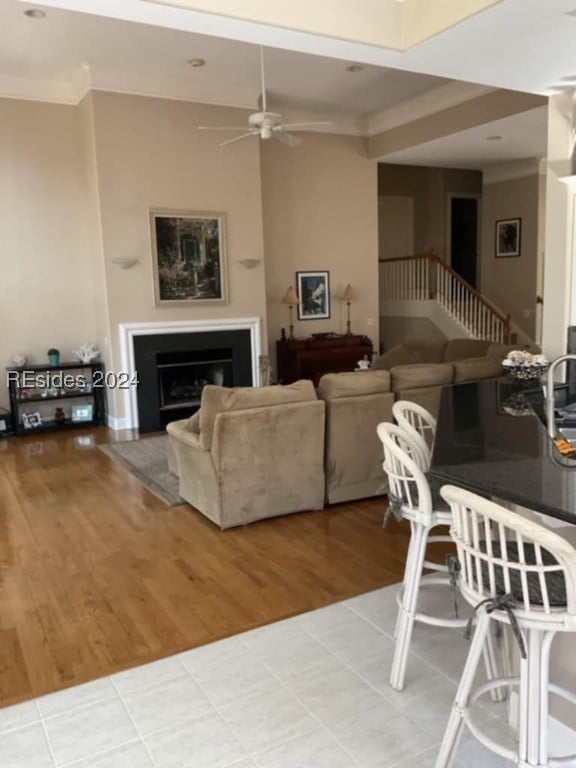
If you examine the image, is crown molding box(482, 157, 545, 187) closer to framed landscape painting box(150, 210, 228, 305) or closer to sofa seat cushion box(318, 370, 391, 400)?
framed landscape painting box(150, 210, 228, 305)

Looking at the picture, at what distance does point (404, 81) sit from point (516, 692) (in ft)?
23.5

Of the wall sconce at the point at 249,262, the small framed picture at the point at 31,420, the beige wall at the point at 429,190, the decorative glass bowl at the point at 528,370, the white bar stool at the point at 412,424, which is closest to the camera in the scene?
the white bar stool at the point at 412,424

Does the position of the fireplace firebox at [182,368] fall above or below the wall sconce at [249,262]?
below

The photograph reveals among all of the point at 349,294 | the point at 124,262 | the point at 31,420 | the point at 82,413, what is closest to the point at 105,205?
the point at 124,262

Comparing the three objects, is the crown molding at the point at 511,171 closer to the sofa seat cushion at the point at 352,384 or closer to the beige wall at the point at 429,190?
the beige wall at the point at 429,190

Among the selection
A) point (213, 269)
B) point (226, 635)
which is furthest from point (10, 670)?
point (213, 269)

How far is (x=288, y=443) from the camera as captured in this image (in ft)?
14.2

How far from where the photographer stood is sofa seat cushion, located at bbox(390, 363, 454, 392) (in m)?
4.85

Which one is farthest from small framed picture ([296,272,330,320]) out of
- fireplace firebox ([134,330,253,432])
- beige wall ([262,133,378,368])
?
fireplace firebox ([134,330,253,432])

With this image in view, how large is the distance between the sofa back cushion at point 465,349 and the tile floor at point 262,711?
536cm

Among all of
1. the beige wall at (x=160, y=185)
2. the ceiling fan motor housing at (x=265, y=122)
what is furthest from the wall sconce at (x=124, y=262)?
the ceiling fan motor housing at (x=265, y=122)

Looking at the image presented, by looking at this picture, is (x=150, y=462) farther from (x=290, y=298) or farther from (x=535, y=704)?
(x=535, y=704)

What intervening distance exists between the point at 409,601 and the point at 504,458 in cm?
71

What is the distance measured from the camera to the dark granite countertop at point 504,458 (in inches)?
69.9
